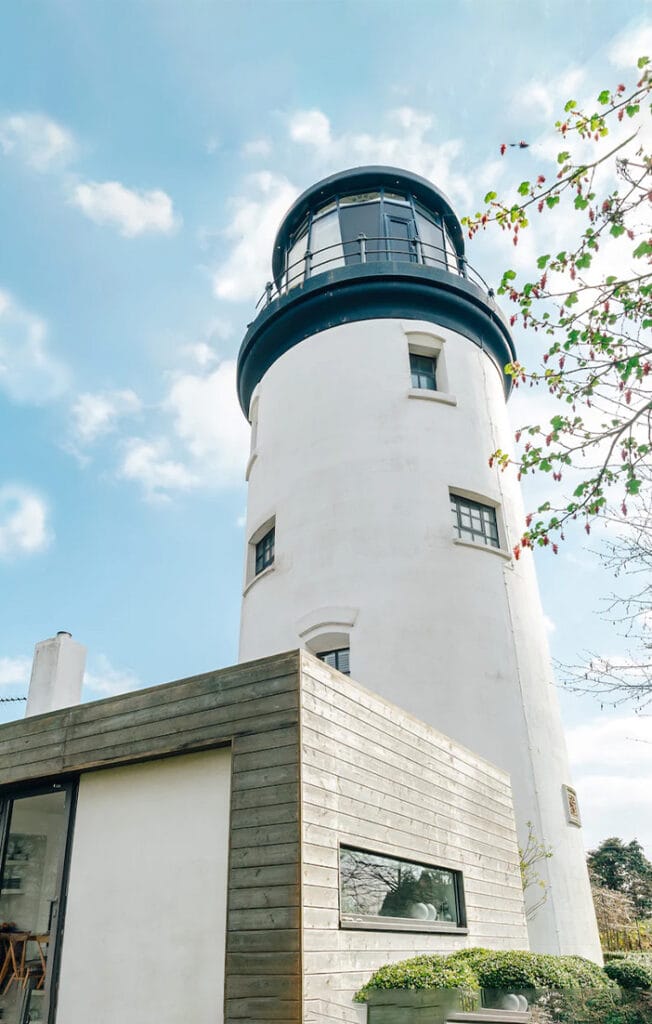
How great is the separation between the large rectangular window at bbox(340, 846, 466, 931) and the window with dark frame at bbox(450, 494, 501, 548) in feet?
19.8

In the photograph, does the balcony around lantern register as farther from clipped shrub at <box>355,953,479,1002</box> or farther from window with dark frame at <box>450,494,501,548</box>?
clipped shrub at <box>355,953,479,1002</box>

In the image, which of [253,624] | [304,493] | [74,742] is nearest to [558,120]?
[74,742]

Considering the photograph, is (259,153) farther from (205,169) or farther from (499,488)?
(499,488)

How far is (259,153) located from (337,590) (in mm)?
6661

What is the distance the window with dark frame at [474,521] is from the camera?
12.7 metres

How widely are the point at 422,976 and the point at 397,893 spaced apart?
874mm

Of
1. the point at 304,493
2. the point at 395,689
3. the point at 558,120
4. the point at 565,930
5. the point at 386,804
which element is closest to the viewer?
the point at 558,120

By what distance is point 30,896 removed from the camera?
7.03m

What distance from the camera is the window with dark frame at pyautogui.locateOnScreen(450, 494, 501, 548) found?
12734 mm

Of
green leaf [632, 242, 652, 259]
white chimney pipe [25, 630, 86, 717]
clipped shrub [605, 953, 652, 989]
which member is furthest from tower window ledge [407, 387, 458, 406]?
green leaf [632, 242, 652, 259]

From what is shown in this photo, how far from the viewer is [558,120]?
5156mm

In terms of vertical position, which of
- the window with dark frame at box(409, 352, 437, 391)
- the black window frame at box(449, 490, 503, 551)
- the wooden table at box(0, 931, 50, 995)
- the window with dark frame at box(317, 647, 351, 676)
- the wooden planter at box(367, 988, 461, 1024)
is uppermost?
the window with dark frame at box(409, 352, 437, 391)

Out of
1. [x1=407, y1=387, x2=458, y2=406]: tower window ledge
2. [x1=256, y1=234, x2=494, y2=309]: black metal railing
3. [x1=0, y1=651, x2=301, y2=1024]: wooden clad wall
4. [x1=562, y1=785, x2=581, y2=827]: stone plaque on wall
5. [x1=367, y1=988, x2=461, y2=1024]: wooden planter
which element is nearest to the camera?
[x1=0, y1=651, x2=301, y2=1024]: wooden clad wall

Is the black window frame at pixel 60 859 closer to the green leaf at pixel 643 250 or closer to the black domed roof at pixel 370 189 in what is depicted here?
the green leaf at pixel 643 250
